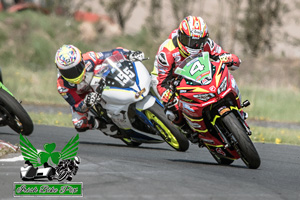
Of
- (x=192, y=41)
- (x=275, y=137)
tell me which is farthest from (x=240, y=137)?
(x=275, y=137)

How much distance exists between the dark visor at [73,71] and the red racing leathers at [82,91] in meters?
0.20

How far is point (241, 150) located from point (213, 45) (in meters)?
Result: 1.88

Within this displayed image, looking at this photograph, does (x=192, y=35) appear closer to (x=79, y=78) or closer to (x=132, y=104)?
(x=132, y=104)

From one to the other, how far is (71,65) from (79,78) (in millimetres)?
242

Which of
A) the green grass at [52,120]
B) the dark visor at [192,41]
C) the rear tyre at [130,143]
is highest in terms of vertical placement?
the dark visor at [192,41]

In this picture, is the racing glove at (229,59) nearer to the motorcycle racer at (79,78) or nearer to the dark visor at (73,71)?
the motorcycle racer at (79,78)

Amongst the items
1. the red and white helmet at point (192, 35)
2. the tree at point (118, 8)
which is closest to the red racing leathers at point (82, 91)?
the red and white helmet at point (192, 35)

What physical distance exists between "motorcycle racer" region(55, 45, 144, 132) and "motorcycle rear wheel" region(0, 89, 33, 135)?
0.66 meters

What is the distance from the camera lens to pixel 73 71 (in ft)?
32.3

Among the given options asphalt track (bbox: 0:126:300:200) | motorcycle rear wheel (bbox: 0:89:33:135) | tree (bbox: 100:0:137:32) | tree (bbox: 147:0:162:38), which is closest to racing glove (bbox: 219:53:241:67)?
asphalt track (bbox: 0:126:300:200)

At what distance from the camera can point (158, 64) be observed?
8594mm

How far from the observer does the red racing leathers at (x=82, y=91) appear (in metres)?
10.1

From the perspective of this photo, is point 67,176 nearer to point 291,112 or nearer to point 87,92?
point 87,92

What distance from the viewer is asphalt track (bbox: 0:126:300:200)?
226 inches
